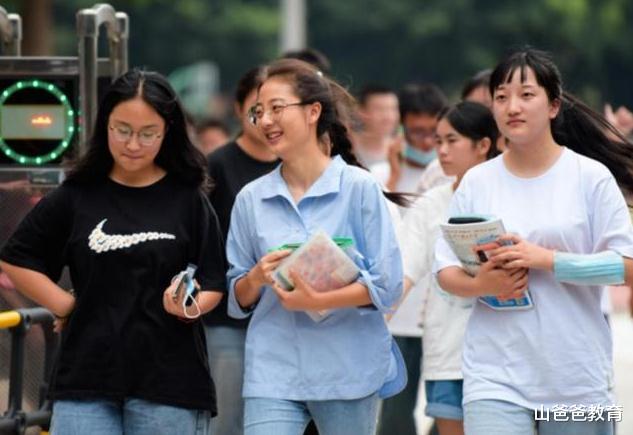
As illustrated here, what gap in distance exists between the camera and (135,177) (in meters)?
6.11

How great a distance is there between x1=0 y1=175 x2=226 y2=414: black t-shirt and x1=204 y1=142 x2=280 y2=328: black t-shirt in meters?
1.57

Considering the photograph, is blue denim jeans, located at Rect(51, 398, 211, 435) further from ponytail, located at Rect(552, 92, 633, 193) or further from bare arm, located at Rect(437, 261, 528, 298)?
ponytail, located at Rect(552, 92, 633, 193)

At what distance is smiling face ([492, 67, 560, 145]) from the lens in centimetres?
611

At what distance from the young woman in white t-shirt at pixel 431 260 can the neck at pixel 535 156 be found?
4.07ft

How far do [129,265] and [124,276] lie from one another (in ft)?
0.13

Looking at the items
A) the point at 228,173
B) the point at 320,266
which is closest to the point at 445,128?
the point at 228,173

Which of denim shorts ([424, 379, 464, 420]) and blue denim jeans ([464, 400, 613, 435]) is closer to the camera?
blue denim jeans ([464, 400, 613, 435])

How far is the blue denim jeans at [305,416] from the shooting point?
6031 mm

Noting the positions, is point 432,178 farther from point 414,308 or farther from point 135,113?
point 135,113

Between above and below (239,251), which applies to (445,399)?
below

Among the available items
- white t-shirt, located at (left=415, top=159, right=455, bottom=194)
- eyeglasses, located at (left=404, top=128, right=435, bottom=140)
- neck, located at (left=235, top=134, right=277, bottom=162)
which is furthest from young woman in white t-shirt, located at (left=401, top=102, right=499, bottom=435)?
eyeglasses, located at (left=404, top=128, right=435, bottom=140)

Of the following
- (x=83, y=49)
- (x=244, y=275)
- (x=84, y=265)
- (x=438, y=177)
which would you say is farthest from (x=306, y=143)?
(x=438, y=177)

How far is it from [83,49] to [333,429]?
2.15 meters

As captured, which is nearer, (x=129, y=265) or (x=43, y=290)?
(x=129, y=265)
